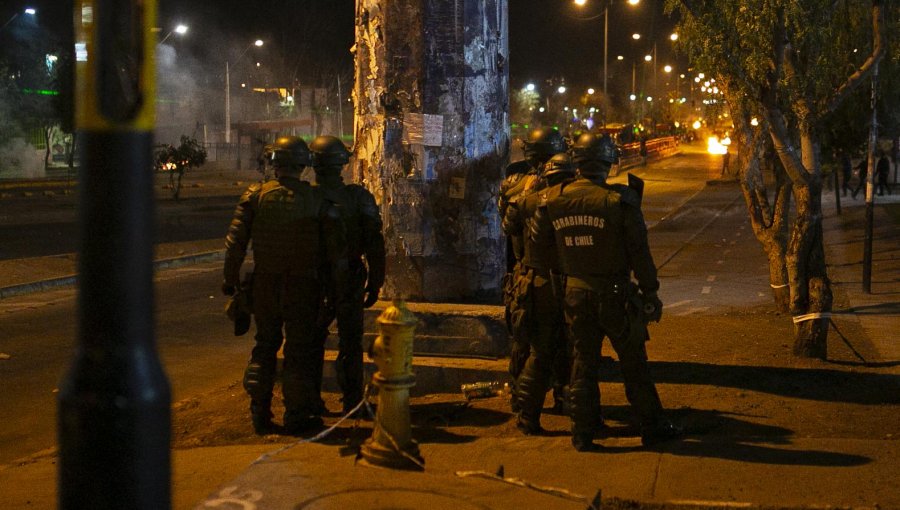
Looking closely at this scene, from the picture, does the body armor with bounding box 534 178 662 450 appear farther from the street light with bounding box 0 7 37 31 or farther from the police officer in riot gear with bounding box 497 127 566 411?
the street light with bounding box 0 7 37 31

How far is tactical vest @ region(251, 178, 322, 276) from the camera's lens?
709 cm

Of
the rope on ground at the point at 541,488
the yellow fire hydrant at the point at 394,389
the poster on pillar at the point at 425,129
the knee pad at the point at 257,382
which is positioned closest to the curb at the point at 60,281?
the poster on pillar at the point at 425,129

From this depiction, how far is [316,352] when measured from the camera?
7.34m

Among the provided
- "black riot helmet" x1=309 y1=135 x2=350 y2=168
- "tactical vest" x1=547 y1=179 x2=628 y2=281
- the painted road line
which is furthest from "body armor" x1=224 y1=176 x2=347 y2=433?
the painted road line

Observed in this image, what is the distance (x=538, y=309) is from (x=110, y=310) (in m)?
4.21

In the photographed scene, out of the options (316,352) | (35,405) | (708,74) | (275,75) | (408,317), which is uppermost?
(275,75)

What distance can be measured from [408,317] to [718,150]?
60483 millimetres

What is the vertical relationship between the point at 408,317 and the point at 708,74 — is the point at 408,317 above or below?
below

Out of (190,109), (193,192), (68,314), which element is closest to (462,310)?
(68,314)

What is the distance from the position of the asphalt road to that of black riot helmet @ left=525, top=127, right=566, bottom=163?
3267 millimetres

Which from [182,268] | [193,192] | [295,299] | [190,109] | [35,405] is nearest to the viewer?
[295,299]

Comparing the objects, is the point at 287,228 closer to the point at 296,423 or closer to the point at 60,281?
the point at 296,423

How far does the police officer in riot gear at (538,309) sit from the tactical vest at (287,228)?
144 cm

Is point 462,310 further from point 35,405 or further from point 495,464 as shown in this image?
point 35,405
